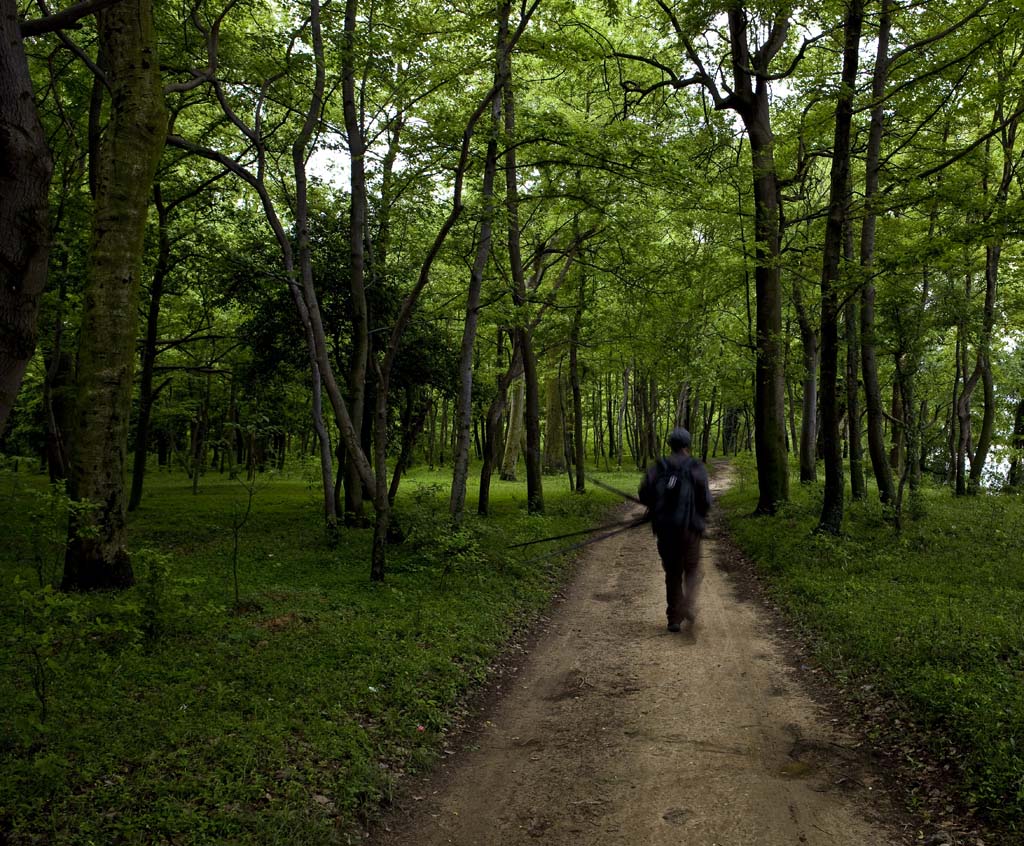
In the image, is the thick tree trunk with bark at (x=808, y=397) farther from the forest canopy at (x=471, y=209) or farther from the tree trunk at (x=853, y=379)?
the tree trunk at (x=853, y=379)

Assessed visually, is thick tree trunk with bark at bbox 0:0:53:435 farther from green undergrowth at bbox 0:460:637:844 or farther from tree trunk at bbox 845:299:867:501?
tree trunk at bbox 845:299:867:501

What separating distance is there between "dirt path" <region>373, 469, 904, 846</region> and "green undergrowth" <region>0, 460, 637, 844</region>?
1.79ft

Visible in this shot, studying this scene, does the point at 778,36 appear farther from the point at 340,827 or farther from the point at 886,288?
the point at 340,827

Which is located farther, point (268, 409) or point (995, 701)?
point (268, 409)

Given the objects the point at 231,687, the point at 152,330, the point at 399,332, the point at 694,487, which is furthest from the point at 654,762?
the point at 152,330

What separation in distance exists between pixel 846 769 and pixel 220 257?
13.5 metres

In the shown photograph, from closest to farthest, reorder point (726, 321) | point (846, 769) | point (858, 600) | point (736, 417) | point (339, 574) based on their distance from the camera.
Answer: point (846, 769) → point (858, 600) → point (339, 574) → point (726, 321) → point (736, 417)

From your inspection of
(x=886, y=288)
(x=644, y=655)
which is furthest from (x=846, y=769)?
(x=886, y=288)

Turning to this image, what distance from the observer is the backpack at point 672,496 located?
307 inches

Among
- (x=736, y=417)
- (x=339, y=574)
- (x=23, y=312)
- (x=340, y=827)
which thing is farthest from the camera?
(x=736, y=417)

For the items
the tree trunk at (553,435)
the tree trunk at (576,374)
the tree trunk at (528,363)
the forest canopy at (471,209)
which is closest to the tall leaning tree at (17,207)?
the forest canopy at (471,209)

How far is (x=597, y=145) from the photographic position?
1126 cm

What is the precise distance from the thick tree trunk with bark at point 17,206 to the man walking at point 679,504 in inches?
244

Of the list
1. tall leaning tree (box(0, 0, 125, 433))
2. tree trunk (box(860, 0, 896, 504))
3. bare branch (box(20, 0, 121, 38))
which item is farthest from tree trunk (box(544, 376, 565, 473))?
tall leaning tree (box(0, 0, 125, 433))
